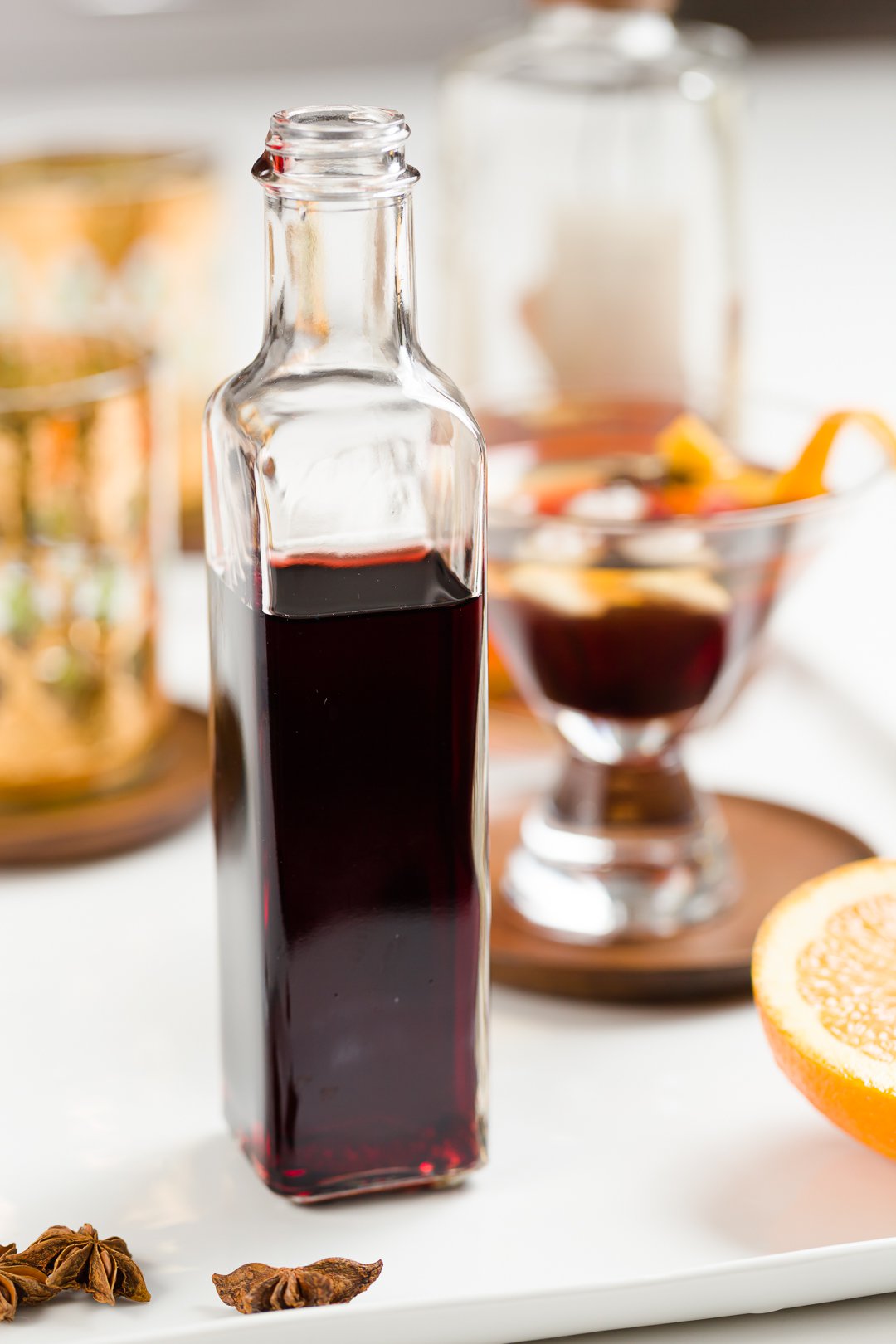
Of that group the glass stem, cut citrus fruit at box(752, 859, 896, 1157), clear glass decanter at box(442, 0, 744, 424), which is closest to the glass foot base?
the glass stem

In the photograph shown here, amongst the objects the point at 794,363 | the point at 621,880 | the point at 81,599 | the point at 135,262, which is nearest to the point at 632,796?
the point at 621,880

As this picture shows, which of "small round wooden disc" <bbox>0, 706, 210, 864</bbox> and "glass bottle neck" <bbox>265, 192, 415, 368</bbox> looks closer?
"glass bottle neck" <bbox>265, 192, 415, 368</bbox>

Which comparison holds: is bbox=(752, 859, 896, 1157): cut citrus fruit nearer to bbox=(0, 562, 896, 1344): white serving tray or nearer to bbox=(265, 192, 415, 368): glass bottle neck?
bbox=(0, 562, 896, 1344): white serving tray

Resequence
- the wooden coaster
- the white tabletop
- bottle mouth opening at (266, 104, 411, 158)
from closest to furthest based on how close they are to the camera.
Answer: bottle mouth opening at (266, 104, 411, 158)
the wooden coaster
the white tabletop

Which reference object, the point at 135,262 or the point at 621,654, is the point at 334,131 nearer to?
Result: the point at 621,654

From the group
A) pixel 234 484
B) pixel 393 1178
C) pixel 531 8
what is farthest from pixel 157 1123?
pixel 531 8

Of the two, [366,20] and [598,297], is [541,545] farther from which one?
[366,20]
